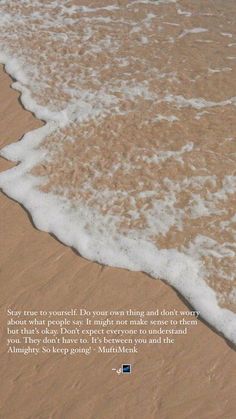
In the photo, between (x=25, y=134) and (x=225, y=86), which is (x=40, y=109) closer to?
(x=25, y=134)

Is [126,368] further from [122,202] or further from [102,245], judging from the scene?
[122,202]

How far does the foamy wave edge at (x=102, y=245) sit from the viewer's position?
14.6 feet

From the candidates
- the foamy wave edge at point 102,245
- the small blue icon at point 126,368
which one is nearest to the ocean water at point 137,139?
the foamy wave edge at point 102,245

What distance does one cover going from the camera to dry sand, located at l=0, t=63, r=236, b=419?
3.85 metres

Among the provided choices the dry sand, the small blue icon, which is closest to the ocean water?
the dry sand

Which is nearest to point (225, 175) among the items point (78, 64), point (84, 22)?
Result: point (78, 64)

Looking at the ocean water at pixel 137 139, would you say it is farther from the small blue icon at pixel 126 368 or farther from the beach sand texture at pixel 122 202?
the small blue icon at pixel 126 368

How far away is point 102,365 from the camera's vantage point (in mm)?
4117

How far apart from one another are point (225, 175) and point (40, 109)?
98.2 inches

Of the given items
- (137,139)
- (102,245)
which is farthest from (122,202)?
(137,139)

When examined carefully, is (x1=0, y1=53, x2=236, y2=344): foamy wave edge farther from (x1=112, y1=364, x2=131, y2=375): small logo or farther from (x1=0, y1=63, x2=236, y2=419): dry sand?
(x1=112, y1=364, x2=131, y2=375): small logo

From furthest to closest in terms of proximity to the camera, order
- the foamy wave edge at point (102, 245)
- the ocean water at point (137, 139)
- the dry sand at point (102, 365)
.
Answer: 1. the ocean water at point (137, 139)
2. the foamy wave edge at point (102, 245)
3. the dry sand at point (102, 365)

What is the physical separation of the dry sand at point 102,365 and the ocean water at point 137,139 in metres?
0.19

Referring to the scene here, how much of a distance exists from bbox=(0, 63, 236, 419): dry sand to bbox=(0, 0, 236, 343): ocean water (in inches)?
7.5
